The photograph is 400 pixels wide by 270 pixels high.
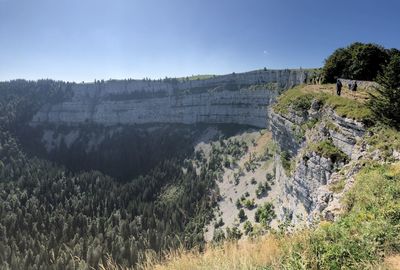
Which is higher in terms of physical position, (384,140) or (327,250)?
(384,140)

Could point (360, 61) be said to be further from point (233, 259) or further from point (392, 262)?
point (233, 259)

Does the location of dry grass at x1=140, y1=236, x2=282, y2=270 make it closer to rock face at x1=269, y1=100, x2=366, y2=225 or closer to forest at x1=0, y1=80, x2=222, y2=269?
rock face at x1=269, y1=100, x2=366, y2=225

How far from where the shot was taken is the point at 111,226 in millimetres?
112312

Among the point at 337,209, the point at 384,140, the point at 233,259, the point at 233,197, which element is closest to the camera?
the point at 233,259

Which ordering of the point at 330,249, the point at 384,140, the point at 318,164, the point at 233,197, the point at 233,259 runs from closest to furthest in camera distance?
the point at 330,249
the point at 233,259
the point at 384,140
the point at 318,164
the point at 233,197

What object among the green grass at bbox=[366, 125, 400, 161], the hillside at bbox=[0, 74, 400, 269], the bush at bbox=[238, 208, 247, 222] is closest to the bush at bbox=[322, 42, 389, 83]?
the hillside at bbox=[0, 74, 400, 269]

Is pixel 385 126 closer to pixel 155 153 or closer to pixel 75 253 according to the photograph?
pixel 75 253

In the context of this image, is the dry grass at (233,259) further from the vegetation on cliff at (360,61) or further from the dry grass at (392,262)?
the vegetation on cliff at (360,61)

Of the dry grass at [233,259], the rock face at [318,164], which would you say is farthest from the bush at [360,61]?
the dry grass at [233,259]

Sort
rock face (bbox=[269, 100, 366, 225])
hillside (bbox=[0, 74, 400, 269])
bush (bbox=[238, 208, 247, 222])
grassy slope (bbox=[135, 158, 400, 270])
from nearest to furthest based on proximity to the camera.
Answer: grassy slope (bbox=[135, 158, 400, 270])
hillside (bbox=[0, 74, 400, 269])
rock face (bbox=[269, 100, 366, 225])
bush (bbox=[238, 208, 247, 222])

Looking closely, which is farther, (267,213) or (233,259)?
(267,213)

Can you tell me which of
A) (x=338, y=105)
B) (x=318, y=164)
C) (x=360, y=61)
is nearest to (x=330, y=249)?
(x=318, y=164)

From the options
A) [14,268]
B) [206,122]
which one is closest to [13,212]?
[14,268]

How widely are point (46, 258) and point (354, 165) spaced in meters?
81.8
